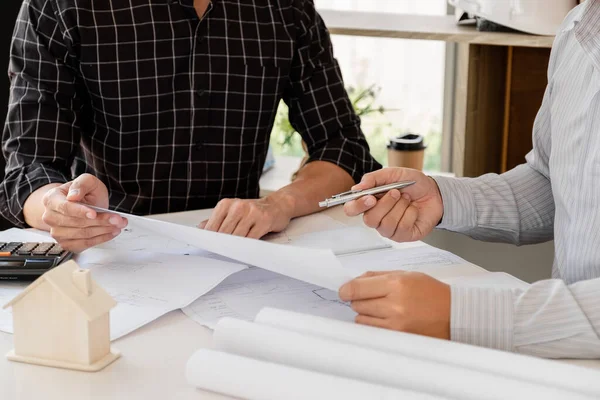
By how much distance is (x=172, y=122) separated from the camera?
1699 millimetres

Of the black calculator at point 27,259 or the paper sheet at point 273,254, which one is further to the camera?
the black calculator at point 27,259

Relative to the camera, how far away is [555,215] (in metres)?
1.31

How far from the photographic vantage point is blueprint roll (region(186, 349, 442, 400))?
0.79 meters

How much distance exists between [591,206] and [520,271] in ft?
4.00

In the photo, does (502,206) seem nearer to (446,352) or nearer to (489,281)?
(489,281)

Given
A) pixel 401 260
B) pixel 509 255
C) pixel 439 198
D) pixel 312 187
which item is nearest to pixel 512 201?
pixel 439 198

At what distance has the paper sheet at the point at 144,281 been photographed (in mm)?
1065

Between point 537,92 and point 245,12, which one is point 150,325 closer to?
point 245,12

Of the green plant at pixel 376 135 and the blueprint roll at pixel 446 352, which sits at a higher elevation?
the blueprint roll at pixel 446 352

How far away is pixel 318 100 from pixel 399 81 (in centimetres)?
155

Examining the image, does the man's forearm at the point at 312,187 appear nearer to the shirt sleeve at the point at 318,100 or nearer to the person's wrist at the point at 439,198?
the shirt sleeve at the point at 318,100

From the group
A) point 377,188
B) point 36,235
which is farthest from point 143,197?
point 377,188

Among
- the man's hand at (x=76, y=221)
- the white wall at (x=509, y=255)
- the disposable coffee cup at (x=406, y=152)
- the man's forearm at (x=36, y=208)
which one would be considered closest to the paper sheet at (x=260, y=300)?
the man's hand at (x=76, y=221)

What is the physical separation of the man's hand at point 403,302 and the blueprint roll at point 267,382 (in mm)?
164
